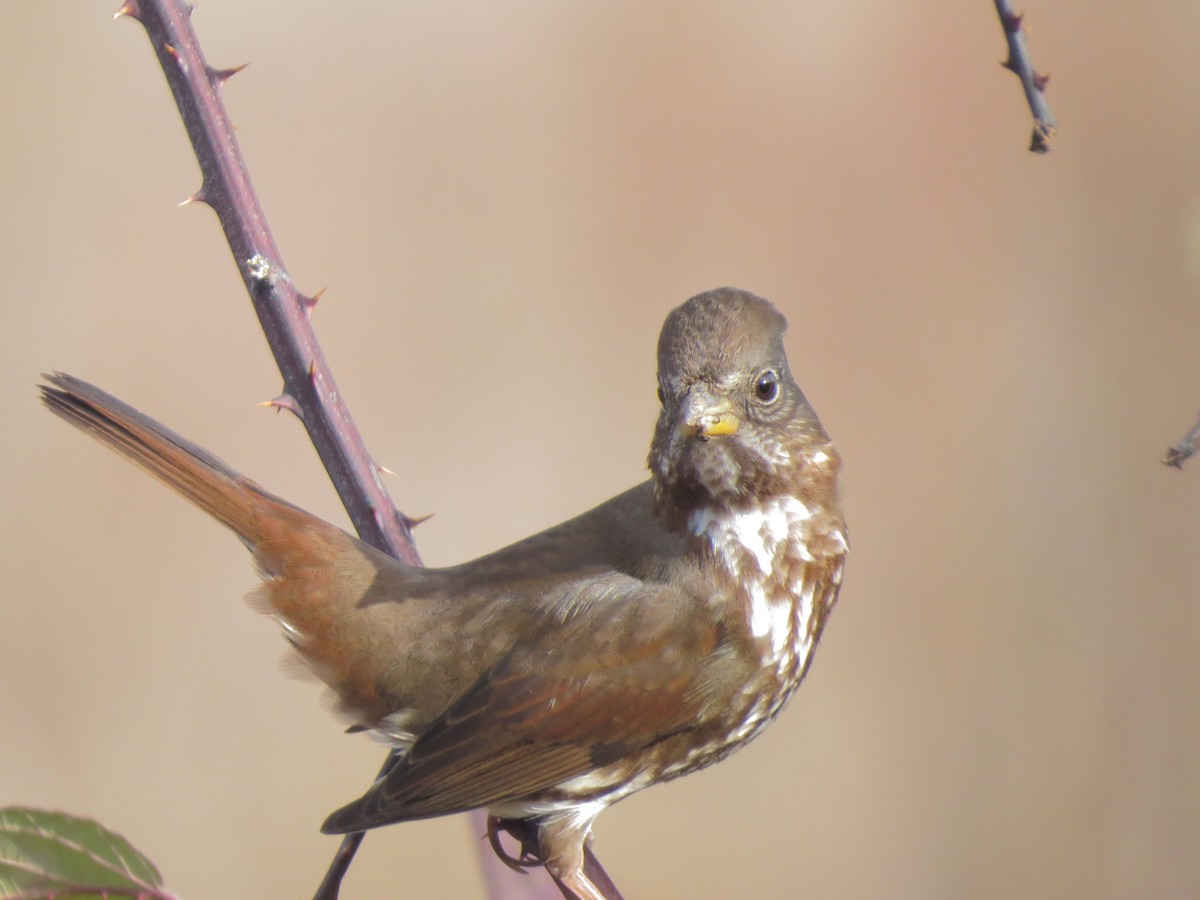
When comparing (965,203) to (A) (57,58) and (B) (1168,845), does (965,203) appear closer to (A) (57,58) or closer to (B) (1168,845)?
(B) (1168,845)

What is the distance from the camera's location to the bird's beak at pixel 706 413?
3346 millimetres

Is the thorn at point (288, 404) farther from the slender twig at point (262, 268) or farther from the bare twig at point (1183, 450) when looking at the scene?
the bare twig at point (1183, 450)

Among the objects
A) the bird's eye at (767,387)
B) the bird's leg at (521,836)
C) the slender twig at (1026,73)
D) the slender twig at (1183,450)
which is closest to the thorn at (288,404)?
the bird's eye at (767,387)

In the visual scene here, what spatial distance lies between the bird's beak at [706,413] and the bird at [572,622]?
0.09 metres

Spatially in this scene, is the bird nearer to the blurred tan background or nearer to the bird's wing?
the bird's wing

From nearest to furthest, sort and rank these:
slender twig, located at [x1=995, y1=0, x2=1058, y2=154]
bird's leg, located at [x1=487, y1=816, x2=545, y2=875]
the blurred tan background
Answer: slender twig, located at [x1=995, y1=0, x2=1058, y2=154]
bird's leg, located at [x1=487, y1=816, x2=545, y2=875]
the blurred tan background

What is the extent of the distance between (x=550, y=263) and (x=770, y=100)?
1591 millimetres

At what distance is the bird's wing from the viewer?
3.57 m

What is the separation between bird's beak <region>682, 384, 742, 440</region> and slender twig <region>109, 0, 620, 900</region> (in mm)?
734

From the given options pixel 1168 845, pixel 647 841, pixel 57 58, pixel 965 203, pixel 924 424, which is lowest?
pixel 1168 845

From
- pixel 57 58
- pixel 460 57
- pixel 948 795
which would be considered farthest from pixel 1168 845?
pixel 57 58

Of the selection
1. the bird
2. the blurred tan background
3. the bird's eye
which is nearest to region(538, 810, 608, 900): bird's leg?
the bird

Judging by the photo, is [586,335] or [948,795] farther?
[586,335]

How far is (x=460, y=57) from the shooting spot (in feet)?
26.8
